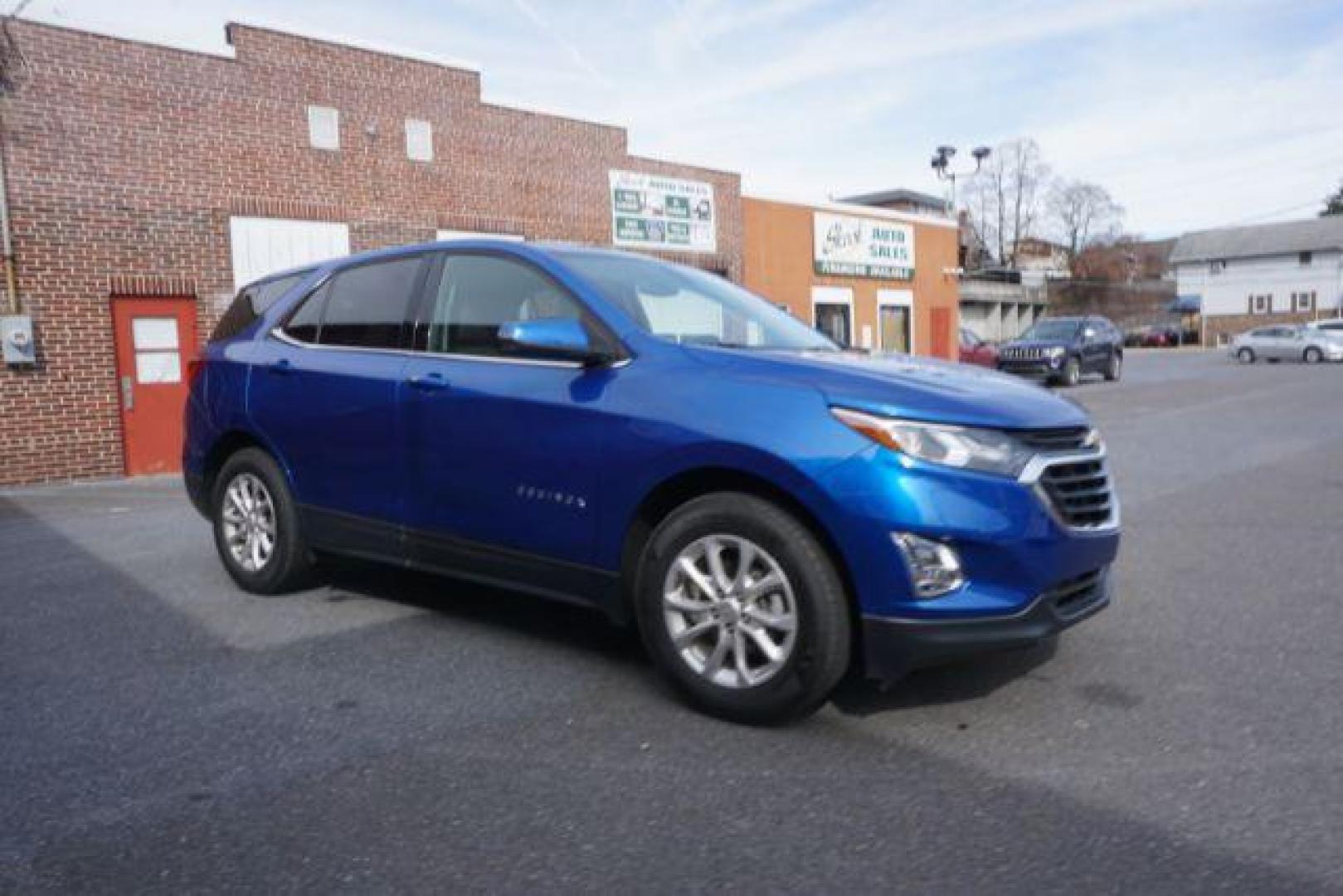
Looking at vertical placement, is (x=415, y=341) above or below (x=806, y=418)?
above

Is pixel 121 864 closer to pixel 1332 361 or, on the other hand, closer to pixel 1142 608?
pixel 1142 608

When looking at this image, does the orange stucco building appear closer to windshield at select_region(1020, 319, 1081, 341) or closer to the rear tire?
windshield at select_region(1020, 319, 1081, 341)

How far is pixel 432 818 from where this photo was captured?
9.45 ft

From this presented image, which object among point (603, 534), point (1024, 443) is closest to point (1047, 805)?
point (1024, 443)

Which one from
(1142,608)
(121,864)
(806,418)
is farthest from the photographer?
(1142,608)

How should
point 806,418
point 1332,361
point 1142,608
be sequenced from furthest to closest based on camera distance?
point 1332,361, point 1142,608, point 806,418

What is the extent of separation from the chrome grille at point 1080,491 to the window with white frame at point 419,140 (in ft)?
41.8

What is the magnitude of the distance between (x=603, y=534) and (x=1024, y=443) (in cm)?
149

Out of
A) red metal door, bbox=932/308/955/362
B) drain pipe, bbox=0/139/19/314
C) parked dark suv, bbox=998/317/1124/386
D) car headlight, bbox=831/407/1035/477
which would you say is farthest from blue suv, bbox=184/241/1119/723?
red metal door, bbox=932/308/955/362

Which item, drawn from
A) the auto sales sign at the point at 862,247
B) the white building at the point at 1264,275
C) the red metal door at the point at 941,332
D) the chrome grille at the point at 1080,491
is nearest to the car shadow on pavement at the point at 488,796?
the chrome grille at the point at 1080,491

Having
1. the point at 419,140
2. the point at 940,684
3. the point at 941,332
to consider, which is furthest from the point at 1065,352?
the point at 940,684

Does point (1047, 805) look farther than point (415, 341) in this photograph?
No

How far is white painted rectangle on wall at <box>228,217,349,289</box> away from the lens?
1280 cm

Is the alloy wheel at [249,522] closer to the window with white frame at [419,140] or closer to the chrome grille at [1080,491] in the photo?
the chrome grille at [1080,491]
